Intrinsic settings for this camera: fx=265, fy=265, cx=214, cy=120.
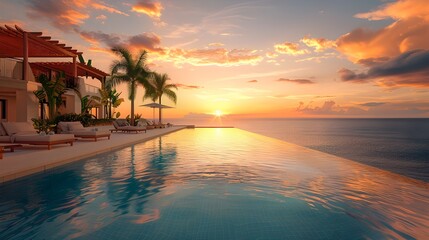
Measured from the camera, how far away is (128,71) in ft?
81.9

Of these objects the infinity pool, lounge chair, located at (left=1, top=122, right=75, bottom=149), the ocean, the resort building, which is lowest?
the ocean

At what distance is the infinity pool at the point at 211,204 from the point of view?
152 inches

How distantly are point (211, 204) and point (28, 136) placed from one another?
9.21 m

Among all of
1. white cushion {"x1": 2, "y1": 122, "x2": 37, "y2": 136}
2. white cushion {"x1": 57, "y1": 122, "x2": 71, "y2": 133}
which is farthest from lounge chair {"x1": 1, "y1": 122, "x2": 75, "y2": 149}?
white cushion {"x1": 57, "y1": 122, "x2": 71, "y2": 133}

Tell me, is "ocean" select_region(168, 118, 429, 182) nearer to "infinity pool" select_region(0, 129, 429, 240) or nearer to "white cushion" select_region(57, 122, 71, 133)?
"infinity pool" select_region(0, 129, 429, 240)

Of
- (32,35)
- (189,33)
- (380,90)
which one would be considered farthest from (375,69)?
(32,35)

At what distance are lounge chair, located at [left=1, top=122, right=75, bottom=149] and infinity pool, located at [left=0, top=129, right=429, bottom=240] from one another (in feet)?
10.8

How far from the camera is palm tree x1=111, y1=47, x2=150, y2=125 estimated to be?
24.9 meters

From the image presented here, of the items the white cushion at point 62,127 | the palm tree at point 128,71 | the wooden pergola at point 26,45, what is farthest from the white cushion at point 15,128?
the palm tree at point 128,71

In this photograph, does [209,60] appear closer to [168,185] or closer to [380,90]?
[168,185]

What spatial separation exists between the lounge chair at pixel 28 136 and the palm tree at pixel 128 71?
1342 cm

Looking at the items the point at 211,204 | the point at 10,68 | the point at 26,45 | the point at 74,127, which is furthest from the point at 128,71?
the point at 211,204

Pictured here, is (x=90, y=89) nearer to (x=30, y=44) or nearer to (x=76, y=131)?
(x=30, y=44)

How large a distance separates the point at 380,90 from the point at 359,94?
8.67 ft
